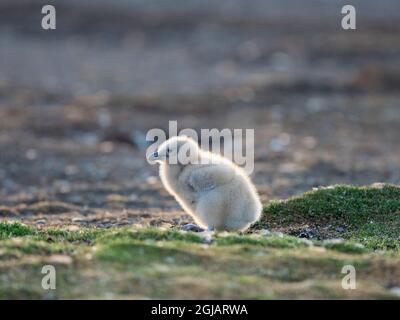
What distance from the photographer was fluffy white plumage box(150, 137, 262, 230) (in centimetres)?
1035

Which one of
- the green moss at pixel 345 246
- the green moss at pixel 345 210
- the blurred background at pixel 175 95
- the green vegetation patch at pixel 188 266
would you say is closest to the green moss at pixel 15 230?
the green vegetation patch at pixel 188 266

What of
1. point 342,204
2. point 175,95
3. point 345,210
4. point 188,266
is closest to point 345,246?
point 188,266

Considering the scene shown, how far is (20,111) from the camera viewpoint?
25.2 metres

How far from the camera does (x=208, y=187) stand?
10.5m

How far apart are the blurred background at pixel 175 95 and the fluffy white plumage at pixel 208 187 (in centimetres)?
232

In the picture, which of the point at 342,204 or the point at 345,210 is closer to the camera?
the point at 345,210

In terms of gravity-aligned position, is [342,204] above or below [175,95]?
below

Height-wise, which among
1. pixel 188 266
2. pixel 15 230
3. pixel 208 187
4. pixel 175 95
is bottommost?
pixel 188 266

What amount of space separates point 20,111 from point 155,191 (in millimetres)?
9224

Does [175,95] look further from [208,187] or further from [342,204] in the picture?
[208,187]

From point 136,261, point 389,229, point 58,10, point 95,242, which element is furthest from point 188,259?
point 58,10

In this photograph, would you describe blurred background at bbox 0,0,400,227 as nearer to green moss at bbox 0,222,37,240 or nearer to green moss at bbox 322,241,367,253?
green moss at bbox 0,222,37,240

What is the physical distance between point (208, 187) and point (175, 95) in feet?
60.4

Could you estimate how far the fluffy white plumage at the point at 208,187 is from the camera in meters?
10.4
